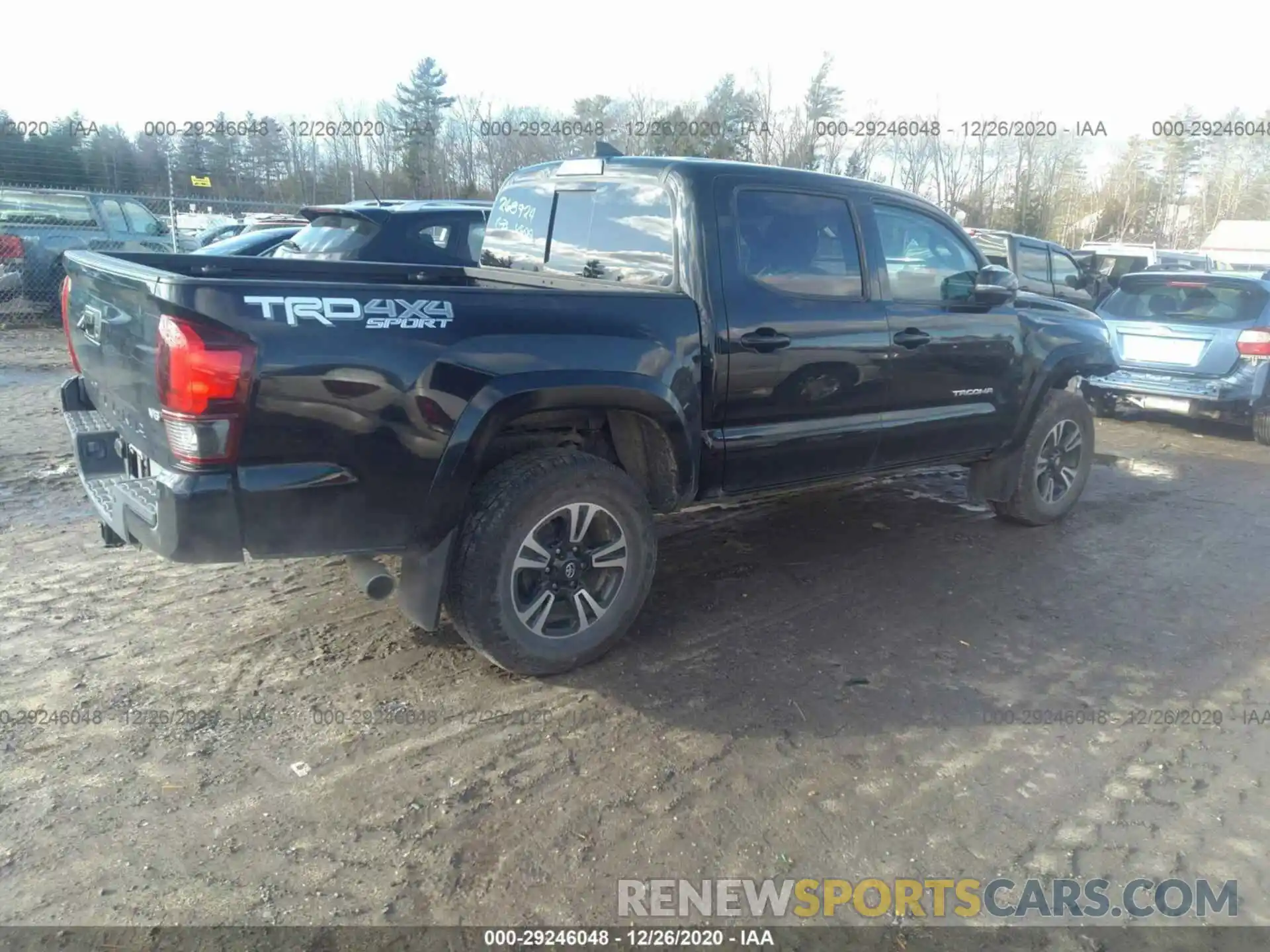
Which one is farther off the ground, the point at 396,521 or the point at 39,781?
the point at 396,521

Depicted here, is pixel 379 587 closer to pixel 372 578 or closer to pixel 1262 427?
pixel 372 578

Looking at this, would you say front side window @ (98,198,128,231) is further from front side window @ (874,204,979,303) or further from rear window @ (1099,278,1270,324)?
rear window @ (1099,278,1270,324)

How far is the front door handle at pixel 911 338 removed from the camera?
463cm

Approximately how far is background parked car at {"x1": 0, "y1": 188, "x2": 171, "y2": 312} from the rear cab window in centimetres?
937

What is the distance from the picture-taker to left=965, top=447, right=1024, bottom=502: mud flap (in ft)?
18.6

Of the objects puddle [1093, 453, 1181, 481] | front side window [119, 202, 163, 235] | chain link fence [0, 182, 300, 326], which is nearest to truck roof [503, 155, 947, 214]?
puddle [1093, 453, 1181, 481]

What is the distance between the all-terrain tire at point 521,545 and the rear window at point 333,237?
14.9ft

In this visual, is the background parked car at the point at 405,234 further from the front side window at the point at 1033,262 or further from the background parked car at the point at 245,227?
the front side window at the point at 1033,262

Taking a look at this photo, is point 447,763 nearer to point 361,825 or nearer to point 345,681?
point 361,825

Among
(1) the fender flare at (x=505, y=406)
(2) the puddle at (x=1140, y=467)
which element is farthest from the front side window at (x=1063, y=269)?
(1) the fender flare at (x=505, y=406)

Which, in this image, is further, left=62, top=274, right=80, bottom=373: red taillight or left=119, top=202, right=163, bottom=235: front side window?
left=119, top=202, right=163, bottom=235: front side window

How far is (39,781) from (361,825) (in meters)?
1.08

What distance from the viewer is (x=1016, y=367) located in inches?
211

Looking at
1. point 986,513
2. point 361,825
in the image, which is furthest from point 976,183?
point 361,825
